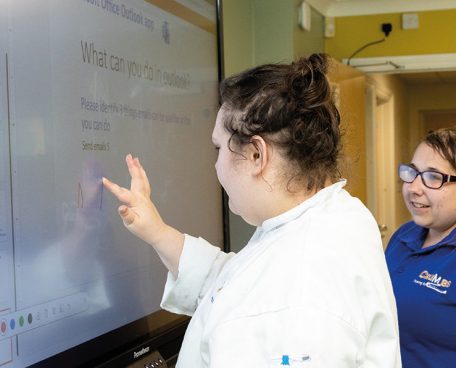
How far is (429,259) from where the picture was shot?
1822 mm

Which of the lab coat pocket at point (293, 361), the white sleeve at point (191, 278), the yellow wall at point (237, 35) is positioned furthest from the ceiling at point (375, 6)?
the lab coat pocket at point (293, 361)

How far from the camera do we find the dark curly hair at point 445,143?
1.86 metres

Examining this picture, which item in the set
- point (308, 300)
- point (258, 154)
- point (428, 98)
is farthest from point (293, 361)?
point (428, 98)

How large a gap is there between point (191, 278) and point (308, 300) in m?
0.52

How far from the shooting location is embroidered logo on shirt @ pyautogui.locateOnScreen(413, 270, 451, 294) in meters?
1.69

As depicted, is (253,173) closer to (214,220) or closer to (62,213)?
(62,213)

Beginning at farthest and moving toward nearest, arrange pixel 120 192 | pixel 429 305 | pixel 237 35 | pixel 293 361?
1. pixel 237 35
2. pixel 429 305
3. pixel 120 192
4. pixel 293 361

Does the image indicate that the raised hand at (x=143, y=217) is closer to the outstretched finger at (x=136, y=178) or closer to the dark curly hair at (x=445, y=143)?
the outstretched finger at (x=136, y=178)

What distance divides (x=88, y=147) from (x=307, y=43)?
236 cm

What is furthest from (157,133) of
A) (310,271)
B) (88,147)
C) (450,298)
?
(450,298)

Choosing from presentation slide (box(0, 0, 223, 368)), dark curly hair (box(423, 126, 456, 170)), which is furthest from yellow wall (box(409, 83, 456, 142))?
presentation slide (box(0, 0, 223, 368))

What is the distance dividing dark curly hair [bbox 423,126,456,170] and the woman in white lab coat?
0.98 metres

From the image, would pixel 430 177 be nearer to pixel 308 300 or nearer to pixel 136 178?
pixel 136 178

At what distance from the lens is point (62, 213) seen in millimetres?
1138
